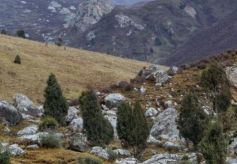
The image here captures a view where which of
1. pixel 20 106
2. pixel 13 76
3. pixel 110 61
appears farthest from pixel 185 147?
pixel 110 61

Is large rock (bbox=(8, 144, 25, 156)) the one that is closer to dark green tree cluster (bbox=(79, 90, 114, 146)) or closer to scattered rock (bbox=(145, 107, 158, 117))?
dark green tree cluster (bbox=(79, 90, 114, 146))

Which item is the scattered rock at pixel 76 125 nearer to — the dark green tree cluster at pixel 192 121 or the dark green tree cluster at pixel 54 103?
the dark green tree cluster at pixel 54 103

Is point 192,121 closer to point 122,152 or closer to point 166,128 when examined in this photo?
point 122,152

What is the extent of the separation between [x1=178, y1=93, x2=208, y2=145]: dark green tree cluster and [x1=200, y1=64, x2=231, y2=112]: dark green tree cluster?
26.5 feet

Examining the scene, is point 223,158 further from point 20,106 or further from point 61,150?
point 20,106

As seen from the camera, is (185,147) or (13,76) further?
(13,76)

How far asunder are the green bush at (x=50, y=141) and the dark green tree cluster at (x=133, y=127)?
8.19 meters

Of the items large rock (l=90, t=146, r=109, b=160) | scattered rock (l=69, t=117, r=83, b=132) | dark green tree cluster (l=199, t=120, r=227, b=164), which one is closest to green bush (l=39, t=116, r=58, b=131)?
large rock (l=90, t=146, r=109, b=160)

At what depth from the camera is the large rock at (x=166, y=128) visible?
2415 inches

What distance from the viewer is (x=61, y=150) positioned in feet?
147

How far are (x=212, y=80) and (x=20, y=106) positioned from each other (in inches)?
1059

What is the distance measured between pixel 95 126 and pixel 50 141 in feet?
31.0

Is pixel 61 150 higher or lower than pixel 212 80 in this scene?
lower

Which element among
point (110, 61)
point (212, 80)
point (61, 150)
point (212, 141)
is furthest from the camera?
point (110, 61)
